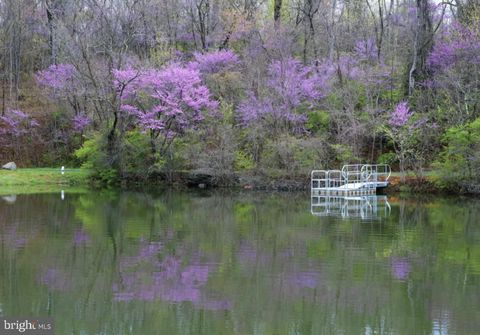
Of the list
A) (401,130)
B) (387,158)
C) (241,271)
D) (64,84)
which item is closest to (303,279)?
(241,271)

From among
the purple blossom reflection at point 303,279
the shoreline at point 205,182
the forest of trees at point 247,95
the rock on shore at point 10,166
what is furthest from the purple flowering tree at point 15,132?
the purple blossom reflection at point 303,279

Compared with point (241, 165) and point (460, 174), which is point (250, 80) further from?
point (460, 174)

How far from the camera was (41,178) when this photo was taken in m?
36.3

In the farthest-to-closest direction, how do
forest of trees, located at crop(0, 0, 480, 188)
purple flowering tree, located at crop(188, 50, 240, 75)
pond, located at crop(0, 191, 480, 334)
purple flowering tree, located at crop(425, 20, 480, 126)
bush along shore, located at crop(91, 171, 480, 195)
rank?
purple flowering tree, located at crop(188, 50, 240, 75) < forest of trees, located at crop(0, 0, 480, 188) < purple flowering tree, located at crop(425, 20, 480, 126) < bush along shore, located at crop(91, 171, 480, 195) < pond, located at crop(0, 191, 480, 334)

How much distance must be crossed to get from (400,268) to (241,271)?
11.4 feet

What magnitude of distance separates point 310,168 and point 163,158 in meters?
8.82

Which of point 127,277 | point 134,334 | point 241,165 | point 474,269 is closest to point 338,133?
point 241,165

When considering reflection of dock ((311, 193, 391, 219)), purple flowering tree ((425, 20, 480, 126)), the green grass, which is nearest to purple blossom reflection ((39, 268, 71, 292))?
reflection of dock ((311, 193, 391, 219))

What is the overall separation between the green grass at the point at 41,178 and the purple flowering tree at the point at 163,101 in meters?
5.13

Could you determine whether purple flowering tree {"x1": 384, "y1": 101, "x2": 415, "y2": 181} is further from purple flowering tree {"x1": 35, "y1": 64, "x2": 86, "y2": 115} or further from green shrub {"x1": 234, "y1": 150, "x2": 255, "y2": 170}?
purple flowering tree {"x1": 35, "y1": 64, "x2": 86, "y2": 115}

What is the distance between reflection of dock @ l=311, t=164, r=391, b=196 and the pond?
7.15 m

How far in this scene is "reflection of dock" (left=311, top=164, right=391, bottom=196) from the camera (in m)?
30.2

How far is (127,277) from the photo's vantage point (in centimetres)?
1178

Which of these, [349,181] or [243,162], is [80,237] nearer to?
[243,162]
